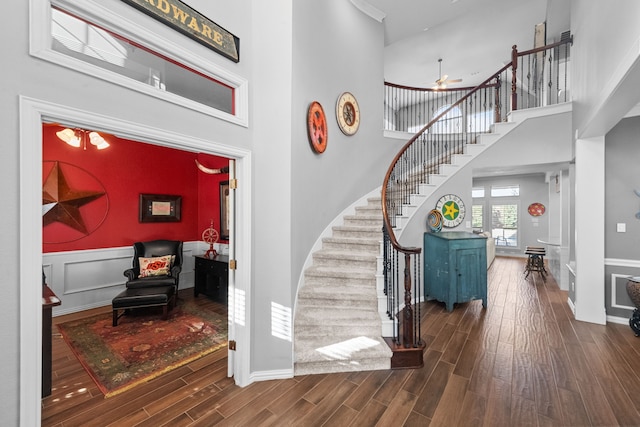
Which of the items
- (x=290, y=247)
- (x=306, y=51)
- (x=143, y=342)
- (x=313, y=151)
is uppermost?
Answer: (x=306, y=51)

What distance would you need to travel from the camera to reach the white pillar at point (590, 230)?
355cm

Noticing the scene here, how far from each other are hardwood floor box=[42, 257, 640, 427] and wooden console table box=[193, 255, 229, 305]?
5.19 ft

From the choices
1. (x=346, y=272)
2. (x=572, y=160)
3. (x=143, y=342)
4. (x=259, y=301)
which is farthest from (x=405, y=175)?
(x=143, y=342)

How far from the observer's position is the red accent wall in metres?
3.93

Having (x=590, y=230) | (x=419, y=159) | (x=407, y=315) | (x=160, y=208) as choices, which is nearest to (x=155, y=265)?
(x=160, y=208)

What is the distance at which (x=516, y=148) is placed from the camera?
14.7 feet

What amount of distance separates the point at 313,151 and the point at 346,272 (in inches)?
61.9

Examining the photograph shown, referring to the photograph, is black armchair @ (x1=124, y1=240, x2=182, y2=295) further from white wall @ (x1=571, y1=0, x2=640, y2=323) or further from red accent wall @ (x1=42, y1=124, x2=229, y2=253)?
white wall @ (x1=571, y1=0, x2=640, y2=323)

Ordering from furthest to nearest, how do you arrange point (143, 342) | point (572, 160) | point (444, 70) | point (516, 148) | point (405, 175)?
point (444, 70), point (405, 175), point (516, 148), point (572, 160), point (143, 342)

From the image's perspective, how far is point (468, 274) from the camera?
4078 mm

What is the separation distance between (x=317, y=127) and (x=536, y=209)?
9152 millimetres

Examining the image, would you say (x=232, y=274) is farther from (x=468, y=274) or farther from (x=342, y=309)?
(x=468, y=274)

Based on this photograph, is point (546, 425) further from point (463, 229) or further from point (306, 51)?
point (306, 51)

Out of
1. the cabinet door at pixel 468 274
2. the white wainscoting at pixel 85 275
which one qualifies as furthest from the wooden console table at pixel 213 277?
the cabinet door at pixel 468 274
